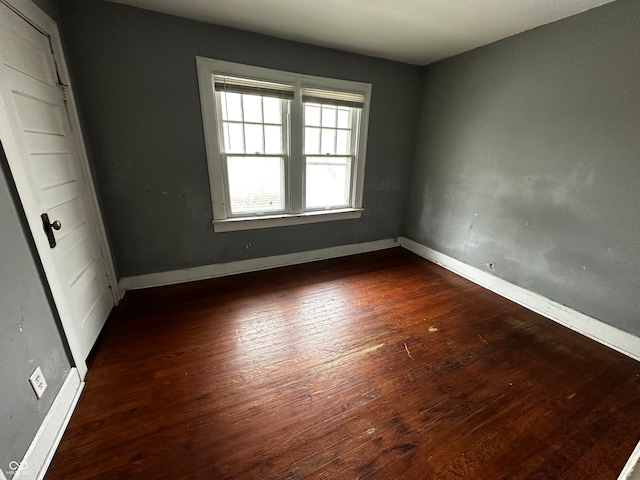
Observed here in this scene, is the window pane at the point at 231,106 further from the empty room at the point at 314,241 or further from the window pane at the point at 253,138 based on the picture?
the window pane at the point at 253,138

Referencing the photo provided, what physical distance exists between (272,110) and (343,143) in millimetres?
945

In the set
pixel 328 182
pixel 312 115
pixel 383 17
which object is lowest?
pixel 328 182

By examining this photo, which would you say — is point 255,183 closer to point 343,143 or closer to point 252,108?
point 252,108

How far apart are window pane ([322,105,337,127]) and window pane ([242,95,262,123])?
2.42 feet

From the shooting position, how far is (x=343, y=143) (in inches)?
126

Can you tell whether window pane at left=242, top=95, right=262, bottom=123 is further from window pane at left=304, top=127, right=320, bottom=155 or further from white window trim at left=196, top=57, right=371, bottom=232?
window pane at left=304, top=127, right=320, bottom=155

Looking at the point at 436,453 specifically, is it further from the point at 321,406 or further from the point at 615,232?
the point at 615,232

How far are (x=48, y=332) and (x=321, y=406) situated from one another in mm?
1493

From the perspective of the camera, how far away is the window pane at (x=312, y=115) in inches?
113

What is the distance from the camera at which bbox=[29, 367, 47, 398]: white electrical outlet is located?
3.90 feet

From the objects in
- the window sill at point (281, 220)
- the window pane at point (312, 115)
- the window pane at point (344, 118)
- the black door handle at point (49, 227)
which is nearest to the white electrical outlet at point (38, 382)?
the black door handle at point (49, 227)

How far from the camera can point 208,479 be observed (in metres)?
1.12

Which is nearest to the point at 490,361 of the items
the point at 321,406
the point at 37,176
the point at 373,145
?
the point at 321,406

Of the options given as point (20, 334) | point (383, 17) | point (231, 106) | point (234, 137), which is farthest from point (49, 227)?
point (383, 17)
